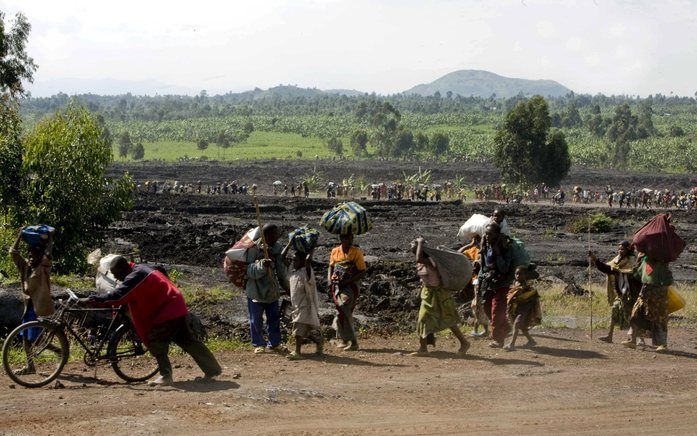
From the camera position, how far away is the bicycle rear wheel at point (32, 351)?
8453mm

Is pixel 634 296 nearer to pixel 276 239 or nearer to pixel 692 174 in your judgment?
pixel 276 239

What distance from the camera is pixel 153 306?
8.54 m

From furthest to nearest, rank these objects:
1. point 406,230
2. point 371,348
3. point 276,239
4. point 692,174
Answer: point 692,174
point 406,230
point 371,348
point 276,239

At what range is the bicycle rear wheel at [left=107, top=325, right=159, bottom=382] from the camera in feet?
28.9

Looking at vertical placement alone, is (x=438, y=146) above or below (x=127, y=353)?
above

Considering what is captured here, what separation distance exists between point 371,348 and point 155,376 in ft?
10.1

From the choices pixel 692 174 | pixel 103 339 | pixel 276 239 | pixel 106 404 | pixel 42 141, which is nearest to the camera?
pixel 106 404

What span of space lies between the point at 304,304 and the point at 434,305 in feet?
4.81

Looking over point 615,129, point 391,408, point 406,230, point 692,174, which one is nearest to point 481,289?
point 391,408

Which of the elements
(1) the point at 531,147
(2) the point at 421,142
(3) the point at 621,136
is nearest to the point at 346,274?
(1) the point at 531,147

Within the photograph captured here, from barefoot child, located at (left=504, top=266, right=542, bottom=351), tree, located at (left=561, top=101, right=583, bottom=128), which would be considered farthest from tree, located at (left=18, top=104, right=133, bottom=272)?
tree, located at (left=561, top=101, right=583, bottom=128)

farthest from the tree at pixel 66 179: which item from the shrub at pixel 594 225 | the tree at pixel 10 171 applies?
the shrub at pixel 594 225

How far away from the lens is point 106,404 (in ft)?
25.6

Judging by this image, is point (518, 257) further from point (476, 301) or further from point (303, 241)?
point (303, 241)
